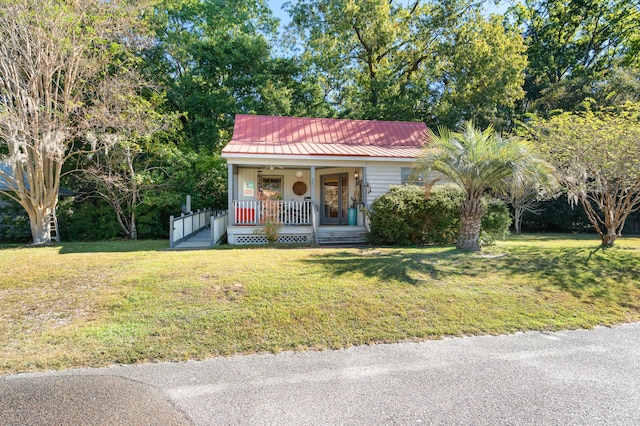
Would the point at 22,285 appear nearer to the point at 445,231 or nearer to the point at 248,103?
the point at 445,231

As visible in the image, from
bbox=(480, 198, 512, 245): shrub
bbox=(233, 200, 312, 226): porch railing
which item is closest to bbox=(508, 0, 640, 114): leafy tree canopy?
bbox=(480, 198, 512, 245): shrub

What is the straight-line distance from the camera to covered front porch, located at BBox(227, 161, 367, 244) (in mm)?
11141

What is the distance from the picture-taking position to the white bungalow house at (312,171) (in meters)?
11.2

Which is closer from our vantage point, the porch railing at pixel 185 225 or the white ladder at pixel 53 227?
the porch railing at pixel 185 225

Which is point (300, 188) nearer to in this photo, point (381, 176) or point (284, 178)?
point (284, 178)

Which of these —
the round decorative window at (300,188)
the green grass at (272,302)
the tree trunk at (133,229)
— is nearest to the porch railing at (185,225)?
the green grass at (272,302)

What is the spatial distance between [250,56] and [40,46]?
10506 millimetres

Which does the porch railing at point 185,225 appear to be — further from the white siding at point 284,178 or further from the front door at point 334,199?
the front door at point 334,199

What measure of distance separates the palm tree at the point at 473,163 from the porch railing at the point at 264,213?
4.79m

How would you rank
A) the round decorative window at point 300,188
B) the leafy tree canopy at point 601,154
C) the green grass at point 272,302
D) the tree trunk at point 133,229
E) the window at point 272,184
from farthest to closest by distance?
the round decorative window at point 300,188, the window at point 272,184, the tree trunk at point 133,229, the leafy tree canopy at point 601,154, the green grass at point 272,302

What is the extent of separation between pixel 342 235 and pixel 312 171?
8.32 ft

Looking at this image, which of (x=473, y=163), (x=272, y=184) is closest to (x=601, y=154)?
(x=473, y=163)

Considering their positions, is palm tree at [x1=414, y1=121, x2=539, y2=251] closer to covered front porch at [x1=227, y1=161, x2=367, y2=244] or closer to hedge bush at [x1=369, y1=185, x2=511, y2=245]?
hedge bush at [x1=369, y1=185, x2=511, y2=245]

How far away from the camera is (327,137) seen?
14445mm
